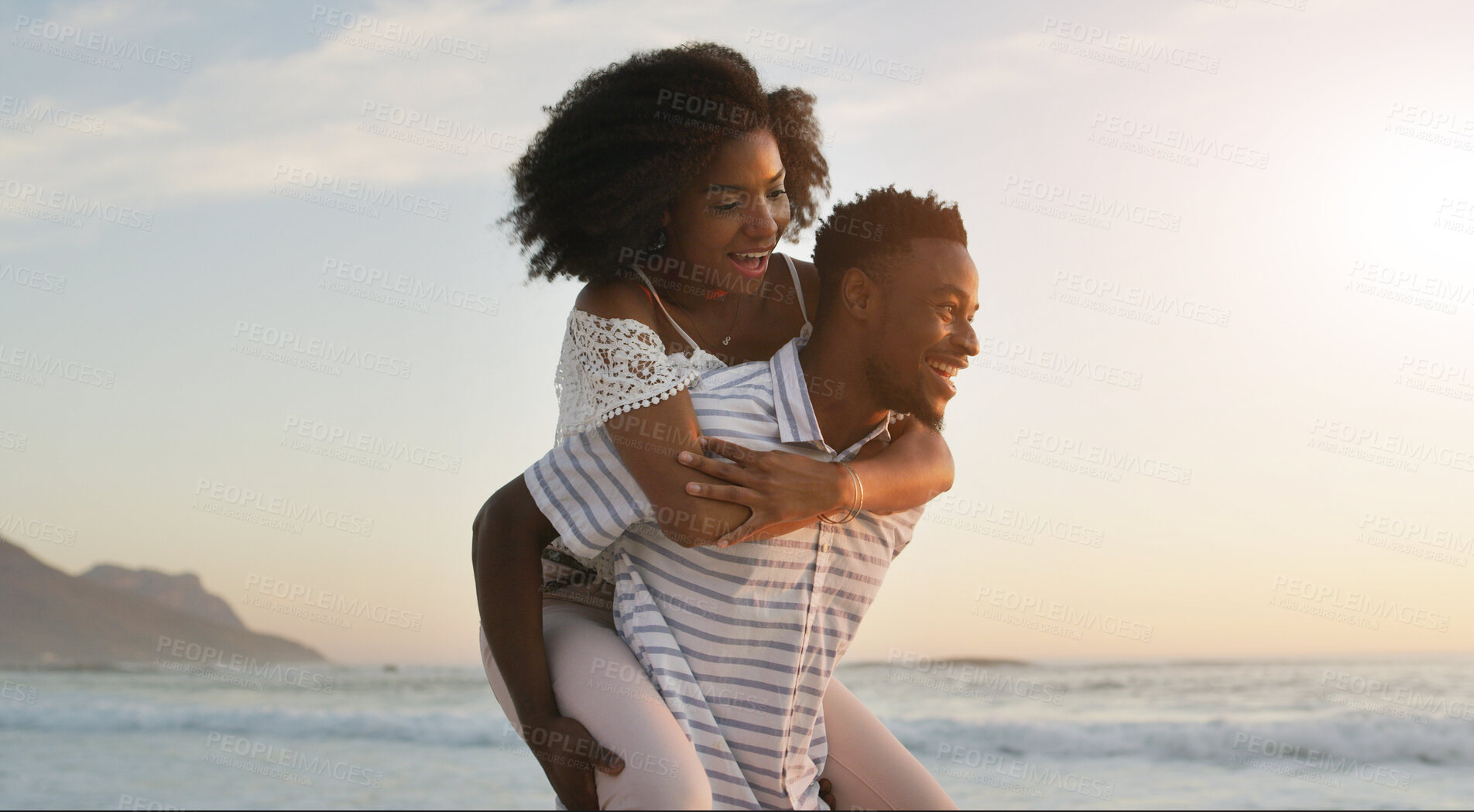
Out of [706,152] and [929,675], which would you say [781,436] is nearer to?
[706,152]

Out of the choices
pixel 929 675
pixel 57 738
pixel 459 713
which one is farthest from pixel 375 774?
pixel 929 675

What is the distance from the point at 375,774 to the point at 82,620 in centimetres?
912

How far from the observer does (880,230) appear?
2.92m

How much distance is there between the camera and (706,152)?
3.10 meters

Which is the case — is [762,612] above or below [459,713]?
above

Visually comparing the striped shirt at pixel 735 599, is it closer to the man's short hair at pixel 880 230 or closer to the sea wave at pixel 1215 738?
the man's short hair at pixel 880 230

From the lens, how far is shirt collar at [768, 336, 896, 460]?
2795 millimetres

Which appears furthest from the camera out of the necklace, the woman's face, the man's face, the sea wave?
the sea wave

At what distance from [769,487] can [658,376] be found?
0.39 m

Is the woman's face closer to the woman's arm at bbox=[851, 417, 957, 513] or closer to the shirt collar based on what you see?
the shirt collar

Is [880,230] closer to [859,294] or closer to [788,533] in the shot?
[859,294]

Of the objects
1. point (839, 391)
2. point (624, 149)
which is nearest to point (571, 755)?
point (839, 391)

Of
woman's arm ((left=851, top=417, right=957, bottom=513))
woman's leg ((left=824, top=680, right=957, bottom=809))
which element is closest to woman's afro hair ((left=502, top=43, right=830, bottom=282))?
woman's arm ((left=851, top=417, right=957, bottom=513))

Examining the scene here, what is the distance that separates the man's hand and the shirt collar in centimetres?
84
